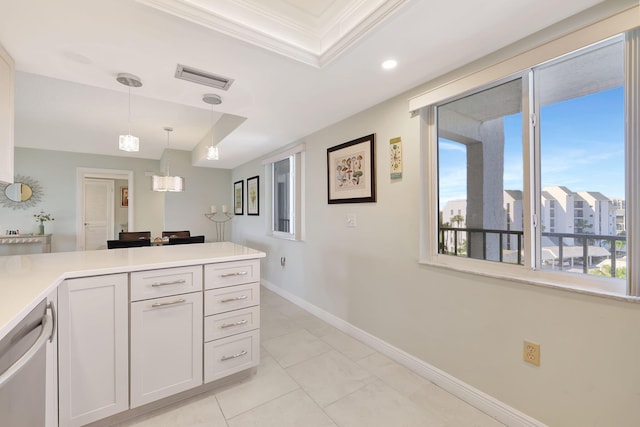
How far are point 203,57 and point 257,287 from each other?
1536 millimetres

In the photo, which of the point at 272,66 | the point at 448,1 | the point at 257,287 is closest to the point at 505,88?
the point at 448,1

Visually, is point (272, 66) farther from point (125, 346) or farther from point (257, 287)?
point (125, 346)

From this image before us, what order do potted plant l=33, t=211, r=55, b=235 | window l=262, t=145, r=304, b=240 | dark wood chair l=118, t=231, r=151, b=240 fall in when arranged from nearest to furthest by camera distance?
window l=262, t=145, r=304, b=240 < dark wood chair l=118, t=231, r=151, b=240 < potted plant l=33, t=211, r=55, b=235

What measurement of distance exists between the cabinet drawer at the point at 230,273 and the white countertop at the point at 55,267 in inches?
1.7

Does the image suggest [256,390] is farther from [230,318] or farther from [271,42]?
[271,42]

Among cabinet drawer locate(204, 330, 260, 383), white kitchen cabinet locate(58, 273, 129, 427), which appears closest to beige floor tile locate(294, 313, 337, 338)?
cabinet drawer locate(204, 330, 260, 383)

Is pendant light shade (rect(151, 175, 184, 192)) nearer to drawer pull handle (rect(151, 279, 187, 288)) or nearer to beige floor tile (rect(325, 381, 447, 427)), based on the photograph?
drawer pull handle (rect(151, 279, 187, 288))

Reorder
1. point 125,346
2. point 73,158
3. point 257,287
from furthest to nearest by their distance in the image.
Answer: point 73,158 → point 257,287 → point 125,346

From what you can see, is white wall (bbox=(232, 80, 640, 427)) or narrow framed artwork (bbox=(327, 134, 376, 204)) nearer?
white wall (bbox=(232, 80, 640, 427))

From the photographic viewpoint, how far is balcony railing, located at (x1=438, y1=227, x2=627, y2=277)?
1293 mm

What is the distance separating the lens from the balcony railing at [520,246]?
1.29 metres

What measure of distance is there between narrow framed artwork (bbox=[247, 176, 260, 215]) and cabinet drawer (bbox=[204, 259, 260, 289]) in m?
2.75

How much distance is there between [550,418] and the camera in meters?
1.36

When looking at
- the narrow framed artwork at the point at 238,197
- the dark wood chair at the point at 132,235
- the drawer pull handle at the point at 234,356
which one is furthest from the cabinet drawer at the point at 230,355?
the narrow framed artwork at the point at 238,197
